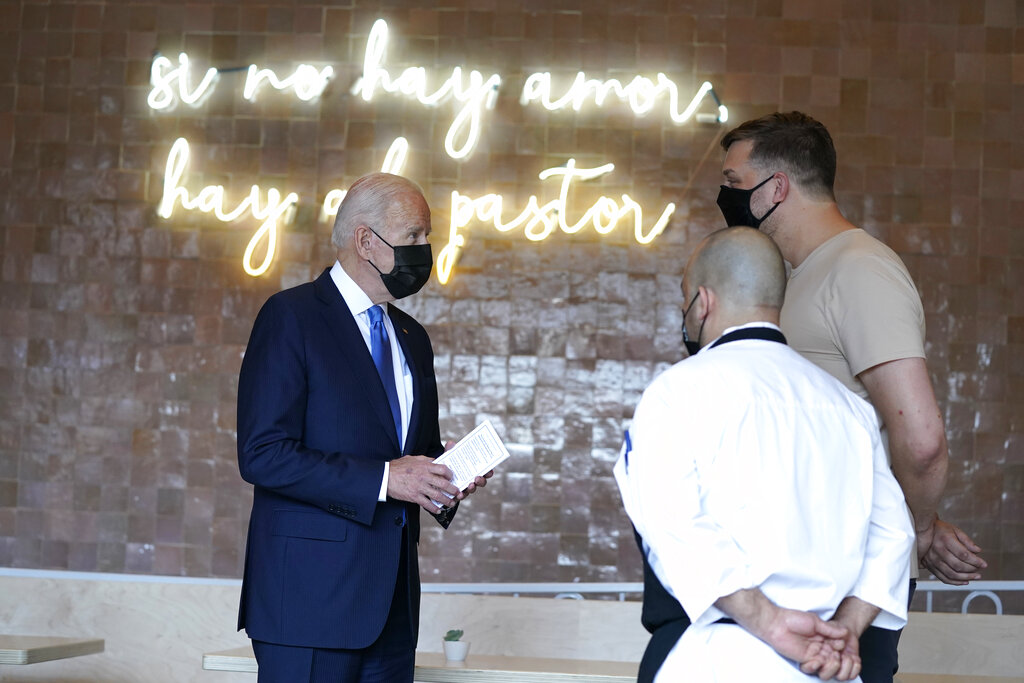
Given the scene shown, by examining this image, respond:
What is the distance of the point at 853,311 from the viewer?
231 cm

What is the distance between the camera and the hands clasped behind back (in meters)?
2.57

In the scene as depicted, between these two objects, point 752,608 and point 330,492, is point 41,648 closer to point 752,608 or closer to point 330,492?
point 330,492

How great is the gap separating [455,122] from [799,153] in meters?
2.84

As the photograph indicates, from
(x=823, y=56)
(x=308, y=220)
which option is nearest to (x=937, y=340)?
(x=823, y=56)

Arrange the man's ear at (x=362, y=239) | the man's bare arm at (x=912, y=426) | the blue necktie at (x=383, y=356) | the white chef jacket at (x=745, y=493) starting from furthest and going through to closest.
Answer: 1. the man's ear at (x=362, y=239)
2. the blue necktie at (x=383, y=356)
3. the man's bare arm at (x=912, y=426)
4. the white chef jacket at (x=745, y=493)

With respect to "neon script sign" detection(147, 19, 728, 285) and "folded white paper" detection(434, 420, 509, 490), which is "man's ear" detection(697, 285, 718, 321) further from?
"neon script sign" detection(147, 19, 728, 285)

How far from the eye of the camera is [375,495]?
2.56 meters

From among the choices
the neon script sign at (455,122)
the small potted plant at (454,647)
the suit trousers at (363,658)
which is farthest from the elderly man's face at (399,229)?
the neon script sign at (455,122)

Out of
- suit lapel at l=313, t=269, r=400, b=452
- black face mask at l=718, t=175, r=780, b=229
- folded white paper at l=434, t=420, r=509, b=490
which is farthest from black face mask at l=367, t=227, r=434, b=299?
black face mask at l=718, t=175, r=780, b=229

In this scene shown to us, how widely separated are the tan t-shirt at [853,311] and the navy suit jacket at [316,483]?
1040mm

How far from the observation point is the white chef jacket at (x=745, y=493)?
1.84 meters

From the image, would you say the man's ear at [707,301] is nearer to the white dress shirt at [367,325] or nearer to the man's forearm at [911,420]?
the man's forearm at [911,420]

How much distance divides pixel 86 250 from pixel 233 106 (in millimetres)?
1003

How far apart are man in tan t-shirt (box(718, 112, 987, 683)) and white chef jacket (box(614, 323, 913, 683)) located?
0.21m
